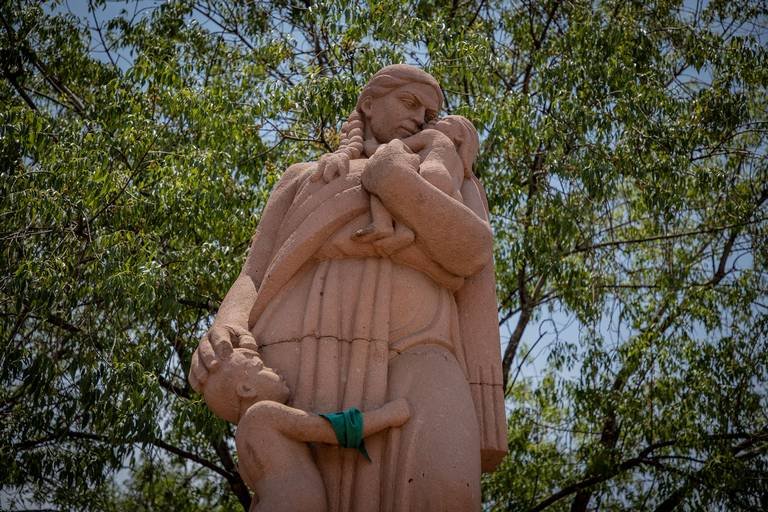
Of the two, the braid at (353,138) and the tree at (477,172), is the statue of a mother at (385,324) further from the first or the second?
the tree at (477,172)

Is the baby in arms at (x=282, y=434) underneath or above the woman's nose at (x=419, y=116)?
underneath

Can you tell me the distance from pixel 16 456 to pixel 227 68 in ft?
16.7

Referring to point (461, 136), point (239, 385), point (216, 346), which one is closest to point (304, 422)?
point (239, 385)

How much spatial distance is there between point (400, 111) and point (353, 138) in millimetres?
323

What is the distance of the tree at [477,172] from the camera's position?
383 inches

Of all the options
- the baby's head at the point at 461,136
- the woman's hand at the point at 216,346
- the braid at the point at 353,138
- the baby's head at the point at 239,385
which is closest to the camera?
the baby's head at the point at 239,385

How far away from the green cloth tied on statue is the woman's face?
6.19 ft

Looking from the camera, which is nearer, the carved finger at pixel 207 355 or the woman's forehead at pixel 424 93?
the carved finger at pixel 207 355

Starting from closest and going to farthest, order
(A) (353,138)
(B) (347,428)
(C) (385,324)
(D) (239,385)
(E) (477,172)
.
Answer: (B) (347,428)
(D) (239,385)
(C) (385,324)
(A) (353,138)
(E) (477,172)

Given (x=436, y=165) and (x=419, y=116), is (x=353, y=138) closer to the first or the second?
(x=419, y=116)

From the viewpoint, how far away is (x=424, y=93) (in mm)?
6457

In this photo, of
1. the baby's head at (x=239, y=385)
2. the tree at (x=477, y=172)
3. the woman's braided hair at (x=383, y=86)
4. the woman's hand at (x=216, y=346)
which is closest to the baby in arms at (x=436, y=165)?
the woman's braided hair at (x=383, y=86)

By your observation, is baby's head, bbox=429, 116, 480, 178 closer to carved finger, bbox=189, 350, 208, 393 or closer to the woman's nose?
the woman's nose

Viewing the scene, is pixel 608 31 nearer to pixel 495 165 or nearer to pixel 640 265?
pixel 495 165
